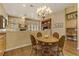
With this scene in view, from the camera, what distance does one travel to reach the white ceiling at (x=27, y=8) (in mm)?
1639

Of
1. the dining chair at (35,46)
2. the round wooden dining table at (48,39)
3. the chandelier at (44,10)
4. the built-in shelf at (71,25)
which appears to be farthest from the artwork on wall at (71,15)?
the dining chair at (35,46)

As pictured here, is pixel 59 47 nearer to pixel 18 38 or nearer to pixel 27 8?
pixel 18 38

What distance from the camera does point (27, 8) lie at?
5.48 feet

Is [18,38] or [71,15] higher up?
[71,15]

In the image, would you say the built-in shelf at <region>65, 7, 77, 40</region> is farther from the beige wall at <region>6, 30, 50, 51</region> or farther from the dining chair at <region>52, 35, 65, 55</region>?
the beige wall at <region>6, 30, 50, 51</region>

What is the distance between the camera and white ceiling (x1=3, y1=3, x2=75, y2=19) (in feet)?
5.38

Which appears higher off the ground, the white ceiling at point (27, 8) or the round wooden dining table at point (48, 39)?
the white ceiling at point (27, 8)

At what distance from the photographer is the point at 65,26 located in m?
1.70

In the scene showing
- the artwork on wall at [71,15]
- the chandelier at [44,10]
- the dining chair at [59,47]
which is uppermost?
the chandelier at [44,10]

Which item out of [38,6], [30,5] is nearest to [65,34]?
[38,6]

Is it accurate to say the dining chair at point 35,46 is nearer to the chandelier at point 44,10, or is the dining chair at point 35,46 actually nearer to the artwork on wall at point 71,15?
the chandelier at point 44,10

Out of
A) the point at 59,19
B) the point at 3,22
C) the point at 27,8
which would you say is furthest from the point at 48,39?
the point at 3,22

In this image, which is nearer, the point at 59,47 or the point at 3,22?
the point at 3,22

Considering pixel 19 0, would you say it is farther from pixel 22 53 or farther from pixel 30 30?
pixel 22 53
